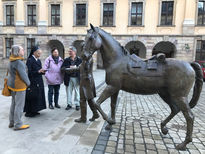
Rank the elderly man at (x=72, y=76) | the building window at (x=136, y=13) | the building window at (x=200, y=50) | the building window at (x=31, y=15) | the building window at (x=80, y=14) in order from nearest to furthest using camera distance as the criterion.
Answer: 1. the elderly man at (x=72, y=76)
2. the building window at (x=200, y=50)
3. the building window at (x=136, y=13)
4. the building window at (x=80, y=14)
5. the building window at (x=31, y=15)

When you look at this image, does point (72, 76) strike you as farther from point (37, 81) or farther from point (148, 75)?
point (148, 75)

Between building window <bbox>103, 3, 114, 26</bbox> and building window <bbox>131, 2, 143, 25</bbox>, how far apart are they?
220cm

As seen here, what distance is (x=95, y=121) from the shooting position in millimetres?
3621

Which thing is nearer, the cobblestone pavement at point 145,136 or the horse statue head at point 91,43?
the cobblestone pavement at point 145,136

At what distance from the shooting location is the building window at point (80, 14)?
1677 centimetres

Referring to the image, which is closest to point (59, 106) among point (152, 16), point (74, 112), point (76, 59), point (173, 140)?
point (74, 112)

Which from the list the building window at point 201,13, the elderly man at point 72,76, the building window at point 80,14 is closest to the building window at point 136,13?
the building window at point 80,14

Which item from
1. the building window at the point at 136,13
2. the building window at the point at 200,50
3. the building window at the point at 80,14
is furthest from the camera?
the building window at the point at 80,14

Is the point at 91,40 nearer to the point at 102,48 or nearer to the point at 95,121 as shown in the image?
the point at 102,48

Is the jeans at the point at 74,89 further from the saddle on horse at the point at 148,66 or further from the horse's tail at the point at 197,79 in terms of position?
the horse's tail at the point at 197,79

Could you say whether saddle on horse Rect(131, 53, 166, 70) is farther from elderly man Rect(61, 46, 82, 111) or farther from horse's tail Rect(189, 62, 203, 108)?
elderly man Rect(61, 46, 82, 111)

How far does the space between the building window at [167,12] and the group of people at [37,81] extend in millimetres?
14100

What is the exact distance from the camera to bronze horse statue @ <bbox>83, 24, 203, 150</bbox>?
98.7 inches

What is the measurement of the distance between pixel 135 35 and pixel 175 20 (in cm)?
412
